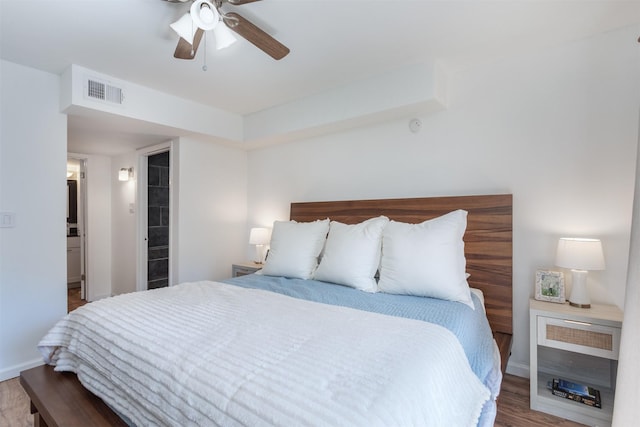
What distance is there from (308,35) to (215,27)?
0.65 m

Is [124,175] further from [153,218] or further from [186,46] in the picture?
[186,46]

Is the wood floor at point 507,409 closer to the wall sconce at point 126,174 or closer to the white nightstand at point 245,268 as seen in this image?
the white nightstand at point 245,268

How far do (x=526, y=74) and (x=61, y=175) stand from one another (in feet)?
12.2

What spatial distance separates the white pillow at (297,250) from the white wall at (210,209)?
1.37m

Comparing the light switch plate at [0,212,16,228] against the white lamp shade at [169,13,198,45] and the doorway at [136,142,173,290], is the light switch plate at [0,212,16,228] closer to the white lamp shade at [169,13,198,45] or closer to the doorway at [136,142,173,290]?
the doorway at [136,142,173,290]

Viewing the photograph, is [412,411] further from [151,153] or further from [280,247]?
[151,153]

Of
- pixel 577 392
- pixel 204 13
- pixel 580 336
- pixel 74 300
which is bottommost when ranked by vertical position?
pixel 74 300

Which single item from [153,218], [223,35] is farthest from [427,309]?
[153,218]

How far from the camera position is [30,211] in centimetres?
246

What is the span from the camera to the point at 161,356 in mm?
1117

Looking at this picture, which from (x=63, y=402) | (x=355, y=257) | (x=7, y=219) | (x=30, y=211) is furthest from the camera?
(x=30, y=211)

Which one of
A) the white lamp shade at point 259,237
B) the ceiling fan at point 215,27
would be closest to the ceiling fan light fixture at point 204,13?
the ceiling fan at point 215,27

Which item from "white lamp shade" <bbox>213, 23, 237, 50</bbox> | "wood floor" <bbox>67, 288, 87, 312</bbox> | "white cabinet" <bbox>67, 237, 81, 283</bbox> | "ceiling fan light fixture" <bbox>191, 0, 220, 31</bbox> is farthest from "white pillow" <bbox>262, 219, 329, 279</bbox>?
"white cabinet" <bbox>67, 237, 81, 283</bbox>

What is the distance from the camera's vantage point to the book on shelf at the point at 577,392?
1.80 m
